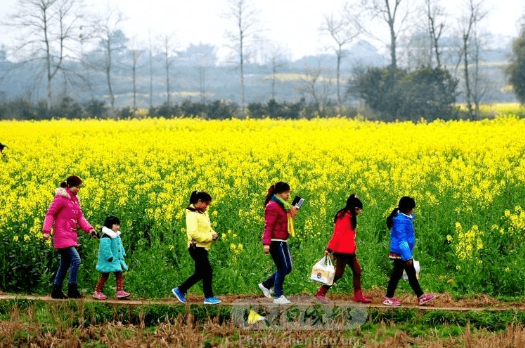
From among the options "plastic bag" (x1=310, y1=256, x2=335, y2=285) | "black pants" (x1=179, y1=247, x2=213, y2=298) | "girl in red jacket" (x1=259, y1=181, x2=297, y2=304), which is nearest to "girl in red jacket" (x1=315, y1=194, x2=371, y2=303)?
"plastic bag" (x1=310, y1=256, x2=335, y2=285)

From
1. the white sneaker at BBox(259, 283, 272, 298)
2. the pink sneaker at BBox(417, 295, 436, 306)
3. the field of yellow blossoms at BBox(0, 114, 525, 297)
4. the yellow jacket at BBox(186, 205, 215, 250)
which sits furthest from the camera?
the field of yellow blossoms at BBox(0, 114, 525, 297)

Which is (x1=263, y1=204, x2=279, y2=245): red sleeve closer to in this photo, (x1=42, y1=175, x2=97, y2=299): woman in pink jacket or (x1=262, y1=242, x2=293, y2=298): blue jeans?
(x1=262, y1=242, x2=293, y2=298): blue jeans

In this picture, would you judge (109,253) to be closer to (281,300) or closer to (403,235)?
(281,300)

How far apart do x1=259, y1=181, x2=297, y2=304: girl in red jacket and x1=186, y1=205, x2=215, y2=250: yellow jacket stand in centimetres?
72

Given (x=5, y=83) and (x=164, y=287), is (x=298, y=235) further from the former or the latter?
(x=5, y=83)

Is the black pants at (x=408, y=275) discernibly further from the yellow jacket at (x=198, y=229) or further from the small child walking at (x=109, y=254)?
the small child walking at (x=109, y=254)

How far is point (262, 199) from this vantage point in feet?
53.7

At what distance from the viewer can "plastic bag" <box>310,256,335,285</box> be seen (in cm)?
991

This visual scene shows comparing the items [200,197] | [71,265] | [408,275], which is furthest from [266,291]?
→ [71,265]

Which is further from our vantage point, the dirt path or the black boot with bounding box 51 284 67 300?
the black boot with bounding box 51 284 67 300

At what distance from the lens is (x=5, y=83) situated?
118688 millimetres

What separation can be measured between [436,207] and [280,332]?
6600mm

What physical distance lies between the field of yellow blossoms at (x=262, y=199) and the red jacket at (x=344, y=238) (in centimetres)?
158

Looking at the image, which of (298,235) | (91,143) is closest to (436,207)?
(298,235)
